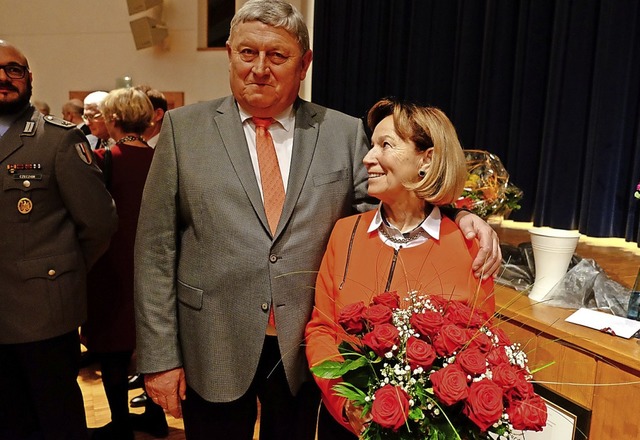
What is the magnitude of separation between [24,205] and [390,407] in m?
1.57

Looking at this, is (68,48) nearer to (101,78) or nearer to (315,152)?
(101,78)

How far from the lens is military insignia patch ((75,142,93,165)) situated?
208 cm

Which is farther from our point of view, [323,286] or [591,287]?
[591,287]

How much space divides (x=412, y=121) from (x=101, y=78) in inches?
241

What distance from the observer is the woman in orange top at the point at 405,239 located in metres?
1.38

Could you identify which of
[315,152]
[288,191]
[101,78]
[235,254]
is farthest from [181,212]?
[101,78]

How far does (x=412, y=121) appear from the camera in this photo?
55.1 inches

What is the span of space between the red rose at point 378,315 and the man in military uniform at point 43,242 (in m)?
1.35

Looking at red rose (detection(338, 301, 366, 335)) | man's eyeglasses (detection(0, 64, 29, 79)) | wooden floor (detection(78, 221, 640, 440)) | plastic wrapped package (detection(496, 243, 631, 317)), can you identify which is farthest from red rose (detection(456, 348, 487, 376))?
man's eyeglasses (detection(0, 64, 29, 79))

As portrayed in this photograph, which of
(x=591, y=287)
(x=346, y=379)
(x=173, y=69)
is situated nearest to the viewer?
(x=346, y=379)

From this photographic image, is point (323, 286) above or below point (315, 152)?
below

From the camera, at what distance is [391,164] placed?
140 cm

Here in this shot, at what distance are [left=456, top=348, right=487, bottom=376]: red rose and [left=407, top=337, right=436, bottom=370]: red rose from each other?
5 centimetres

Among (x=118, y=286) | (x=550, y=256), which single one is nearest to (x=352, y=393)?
(x=550, y=256)
